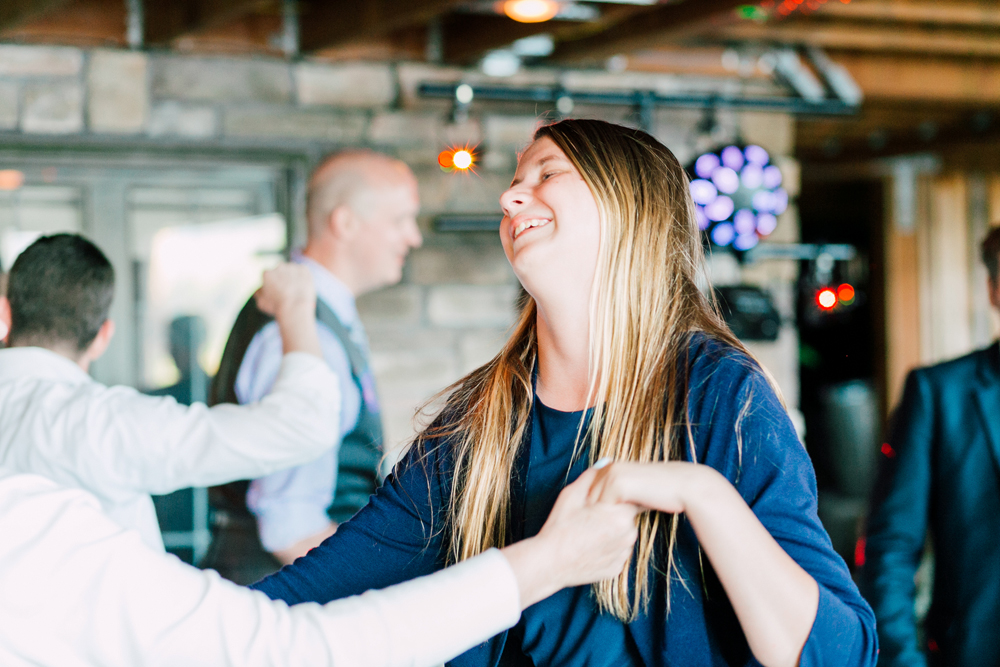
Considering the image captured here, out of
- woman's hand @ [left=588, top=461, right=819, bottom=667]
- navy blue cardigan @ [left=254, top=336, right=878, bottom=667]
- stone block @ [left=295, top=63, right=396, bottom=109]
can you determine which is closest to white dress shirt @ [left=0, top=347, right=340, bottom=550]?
navy blue cardigan @ [left=254, top=336, right=878, bottom=667]

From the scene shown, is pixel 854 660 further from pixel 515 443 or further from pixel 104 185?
pixel 104 185

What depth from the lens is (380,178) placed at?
9.21ft

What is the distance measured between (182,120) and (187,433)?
1.86 m

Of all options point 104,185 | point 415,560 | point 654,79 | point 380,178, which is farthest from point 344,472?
point 654,79

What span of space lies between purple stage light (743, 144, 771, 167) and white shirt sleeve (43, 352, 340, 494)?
231 centimetres

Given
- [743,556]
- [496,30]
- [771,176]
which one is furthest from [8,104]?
[743,556]

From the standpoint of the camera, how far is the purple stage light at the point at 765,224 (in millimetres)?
3584

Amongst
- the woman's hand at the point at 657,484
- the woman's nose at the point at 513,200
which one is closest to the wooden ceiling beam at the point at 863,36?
the woman's nose at the point at 513,200

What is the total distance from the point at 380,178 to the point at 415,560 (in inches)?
68.6

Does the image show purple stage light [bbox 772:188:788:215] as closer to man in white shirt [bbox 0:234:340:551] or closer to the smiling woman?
man in white shirt [bbox 0:234:340:551]

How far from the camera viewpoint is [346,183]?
2.76m

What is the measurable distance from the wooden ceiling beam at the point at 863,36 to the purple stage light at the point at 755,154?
0.43 m

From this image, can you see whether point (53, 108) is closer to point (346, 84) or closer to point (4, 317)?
point (346, 84)

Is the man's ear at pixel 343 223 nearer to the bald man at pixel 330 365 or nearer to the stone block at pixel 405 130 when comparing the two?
the bald man at pixel 330 365
